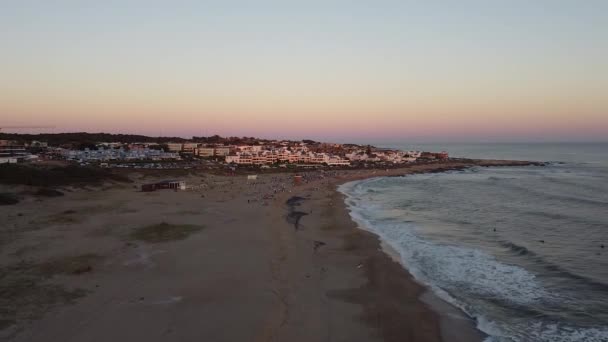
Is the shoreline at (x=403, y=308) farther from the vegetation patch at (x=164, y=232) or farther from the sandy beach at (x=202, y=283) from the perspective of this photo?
the vegetation patch at (x=164, y=232)

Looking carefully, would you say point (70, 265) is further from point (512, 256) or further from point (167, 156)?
point (167, 156)

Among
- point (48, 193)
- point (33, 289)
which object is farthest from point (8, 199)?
point (33, 289)

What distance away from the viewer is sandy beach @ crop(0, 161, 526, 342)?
37.0 feet

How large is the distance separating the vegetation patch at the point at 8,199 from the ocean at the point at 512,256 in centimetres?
2246

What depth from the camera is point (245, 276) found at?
16094mm

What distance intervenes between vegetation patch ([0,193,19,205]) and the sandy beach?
195cm

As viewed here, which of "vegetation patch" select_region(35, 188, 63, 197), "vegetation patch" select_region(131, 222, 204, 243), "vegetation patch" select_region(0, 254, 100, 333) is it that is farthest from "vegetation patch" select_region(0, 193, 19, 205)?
"vegetation patch" select_region(0, 254, 100, 333)

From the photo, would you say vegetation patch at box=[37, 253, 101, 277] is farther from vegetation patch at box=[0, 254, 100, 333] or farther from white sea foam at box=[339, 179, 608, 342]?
white sea foam at box=[339, 179, 608, 342]

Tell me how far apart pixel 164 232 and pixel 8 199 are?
13.3 meters

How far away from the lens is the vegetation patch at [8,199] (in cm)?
2889

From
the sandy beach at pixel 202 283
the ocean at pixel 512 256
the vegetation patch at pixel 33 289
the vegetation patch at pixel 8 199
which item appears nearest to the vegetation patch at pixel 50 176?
the vegetation patch at pixel 8 199

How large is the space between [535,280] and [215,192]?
3445 cm

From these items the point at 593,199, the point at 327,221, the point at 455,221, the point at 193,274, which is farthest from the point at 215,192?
the point at 593,199

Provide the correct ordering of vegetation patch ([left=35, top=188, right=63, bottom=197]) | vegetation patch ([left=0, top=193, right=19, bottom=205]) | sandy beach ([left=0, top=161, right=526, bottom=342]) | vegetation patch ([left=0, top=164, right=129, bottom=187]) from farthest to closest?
vegetation patch ([left=0, top=164, right=129, bottom=187]) < vegetation patch ([left=35, top=188, right=63, bottom=197]) < vegetation patch ([left=0, top=193, right=19, bottom=205]) < sandy beach ([left=0, top=161, right=526, bottom=342])
